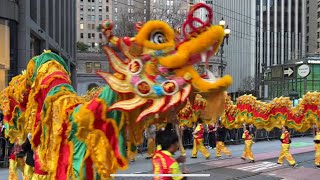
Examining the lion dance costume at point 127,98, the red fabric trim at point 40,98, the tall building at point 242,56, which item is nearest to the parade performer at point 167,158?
the lion dance costume at point 127,98

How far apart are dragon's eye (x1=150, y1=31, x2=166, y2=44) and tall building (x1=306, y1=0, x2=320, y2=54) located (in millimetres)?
93752

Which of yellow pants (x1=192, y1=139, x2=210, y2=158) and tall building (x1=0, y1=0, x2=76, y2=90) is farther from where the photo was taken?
tall building (x1=0, y1=0, x2=76, y2=90)

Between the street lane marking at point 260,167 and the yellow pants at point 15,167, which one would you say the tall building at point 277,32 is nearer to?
the street lane marking at point 260,167

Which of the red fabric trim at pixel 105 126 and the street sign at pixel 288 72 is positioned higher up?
the street sign at pixel 288 72

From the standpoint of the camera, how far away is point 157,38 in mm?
3977

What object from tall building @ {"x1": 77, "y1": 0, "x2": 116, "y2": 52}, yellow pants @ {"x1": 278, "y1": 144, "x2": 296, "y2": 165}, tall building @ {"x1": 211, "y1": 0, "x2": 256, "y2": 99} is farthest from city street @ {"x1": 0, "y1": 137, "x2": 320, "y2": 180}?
tall building @ {"x1": 77, "y1": 0, "x2": 116, "y2": 52}

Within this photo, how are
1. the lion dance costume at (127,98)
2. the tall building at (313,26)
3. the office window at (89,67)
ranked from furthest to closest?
the tall building at (313,26), the office window at (89,67), the lion dance costume at (127,98)

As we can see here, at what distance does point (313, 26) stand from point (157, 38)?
319 ft

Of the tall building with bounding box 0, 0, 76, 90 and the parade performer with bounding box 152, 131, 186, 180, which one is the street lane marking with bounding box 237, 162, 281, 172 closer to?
the parade performer with bounding box 152, 131, 186, 180

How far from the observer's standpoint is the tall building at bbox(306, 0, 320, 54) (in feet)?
303

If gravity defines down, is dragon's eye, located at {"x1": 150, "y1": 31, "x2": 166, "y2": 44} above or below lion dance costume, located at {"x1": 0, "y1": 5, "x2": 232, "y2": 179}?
above

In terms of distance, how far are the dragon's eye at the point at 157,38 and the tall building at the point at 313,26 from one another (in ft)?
308

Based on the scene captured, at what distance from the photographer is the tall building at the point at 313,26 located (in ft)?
303

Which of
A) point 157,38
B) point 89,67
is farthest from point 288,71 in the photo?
point 157,38
